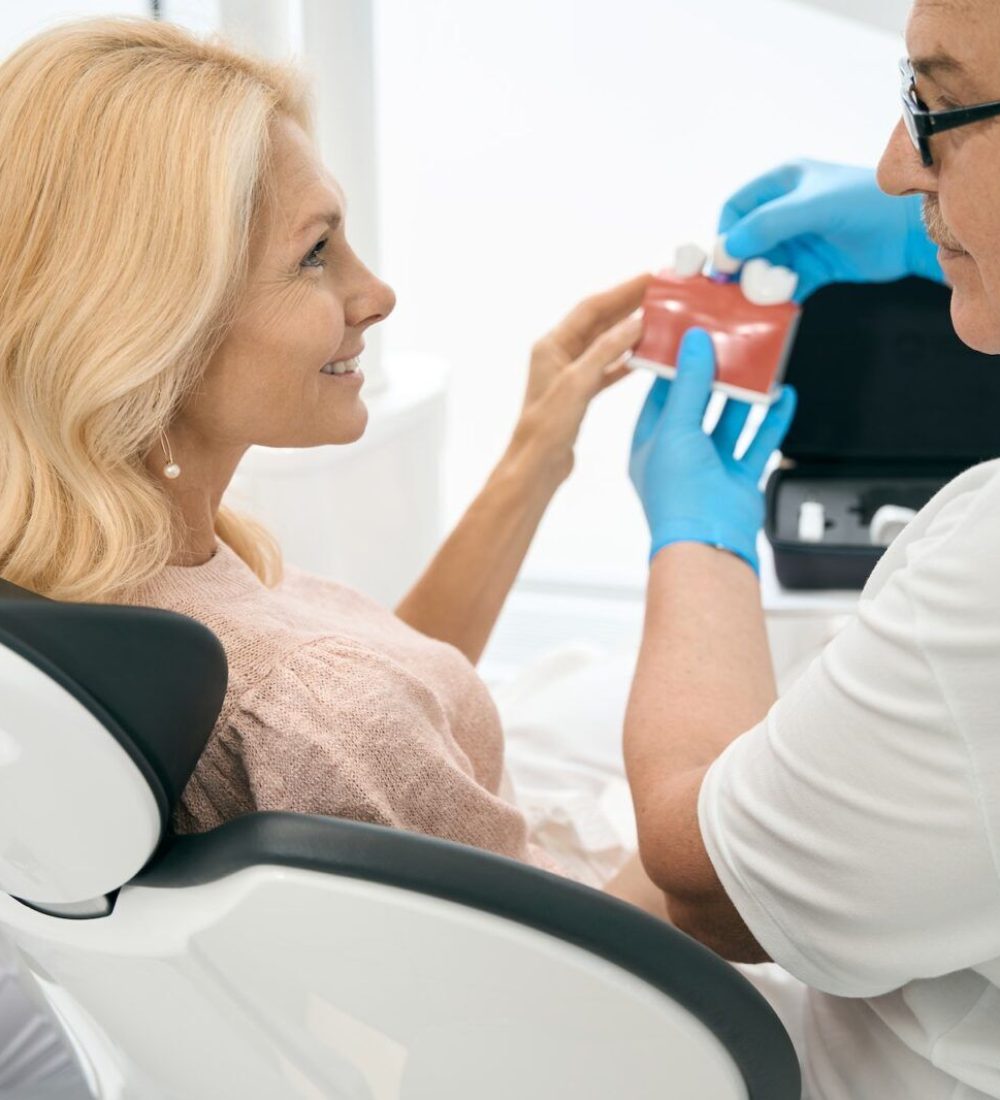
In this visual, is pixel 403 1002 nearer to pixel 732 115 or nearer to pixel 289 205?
pixel 289 205

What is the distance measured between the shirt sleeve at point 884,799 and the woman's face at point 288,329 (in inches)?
18.9

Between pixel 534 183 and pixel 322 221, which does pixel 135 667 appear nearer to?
pixel 322 221

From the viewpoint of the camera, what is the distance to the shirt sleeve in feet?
2.15

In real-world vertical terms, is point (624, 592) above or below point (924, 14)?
below

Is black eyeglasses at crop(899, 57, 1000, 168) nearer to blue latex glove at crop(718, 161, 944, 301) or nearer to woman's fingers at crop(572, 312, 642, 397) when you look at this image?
blue latex glove at crop(718, 161, 944, 301)

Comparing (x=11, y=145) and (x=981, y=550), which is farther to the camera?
(x=11, y=145)

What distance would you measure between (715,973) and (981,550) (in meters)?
0.27

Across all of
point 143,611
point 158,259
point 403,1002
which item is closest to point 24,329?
point 158,259

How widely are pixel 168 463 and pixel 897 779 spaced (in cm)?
59

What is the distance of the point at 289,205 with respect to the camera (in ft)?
3.28

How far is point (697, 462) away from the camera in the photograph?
1.26 metres

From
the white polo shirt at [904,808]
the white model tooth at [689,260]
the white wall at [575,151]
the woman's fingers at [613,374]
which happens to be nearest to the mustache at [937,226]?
the white polo shirt at [904,808]

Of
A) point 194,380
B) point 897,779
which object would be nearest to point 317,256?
point 194,380

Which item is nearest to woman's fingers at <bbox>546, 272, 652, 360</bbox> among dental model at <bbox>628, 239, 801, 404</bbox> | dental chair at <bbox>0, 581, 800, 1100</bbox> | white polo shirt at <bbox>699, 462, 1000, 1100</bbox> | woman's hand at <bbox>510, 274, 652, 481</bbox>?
woman's hand at <bbox>510, 274, 652, 481</bbox>
